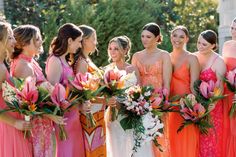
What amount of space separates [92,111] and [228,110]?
184 centimetres

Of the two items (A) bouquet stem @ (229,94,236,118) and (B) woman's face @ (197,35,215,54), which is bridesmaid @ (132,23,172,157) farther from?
(A) bouquet stem @ (229,94,236,118)

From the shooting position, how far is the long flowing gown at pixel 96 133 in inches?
253

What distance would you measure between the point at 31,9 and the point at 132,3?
330 cm

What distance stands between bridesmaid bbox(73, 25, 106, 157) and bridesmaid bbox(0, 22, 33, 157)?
103 centimetres

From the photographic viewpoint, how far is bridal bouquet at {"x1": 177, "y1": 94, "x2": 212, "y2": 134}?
7.04 metres

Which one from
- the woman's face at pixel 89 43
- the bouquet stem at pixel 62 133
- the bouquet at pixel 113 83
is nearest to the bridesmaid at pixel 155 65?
the woman's face at pixel 89 43

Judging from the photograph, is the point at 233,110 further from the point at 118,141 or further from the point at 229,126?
the point at 118,141

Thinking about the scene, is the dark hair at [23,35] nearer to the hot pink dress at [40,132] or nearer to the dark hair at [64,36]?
the hot pink dress at [40,132]

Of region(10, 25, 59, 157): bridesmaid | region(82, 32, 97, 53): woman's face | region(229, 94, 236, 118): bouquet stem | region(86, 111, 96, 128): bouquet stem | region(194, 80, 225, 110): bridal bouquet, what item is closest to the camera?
region(10, 25, 59, 157): bridesmaid

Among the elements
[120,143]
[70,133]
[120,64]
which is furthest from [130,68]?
[70,133]

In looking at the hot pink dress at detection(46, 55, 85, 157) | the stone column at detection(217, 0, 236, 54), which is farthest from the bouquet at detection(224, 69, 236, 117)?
the stone column at detection(217, 0, 236, 54)

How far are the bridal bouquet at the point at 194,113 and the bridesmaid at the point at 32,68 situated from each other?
1.94m

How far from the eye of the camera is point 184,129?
24.3ft

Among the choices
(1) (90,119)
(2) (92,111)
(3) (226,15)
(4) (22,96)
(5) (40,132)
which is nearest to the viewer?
(4) (22,96)
